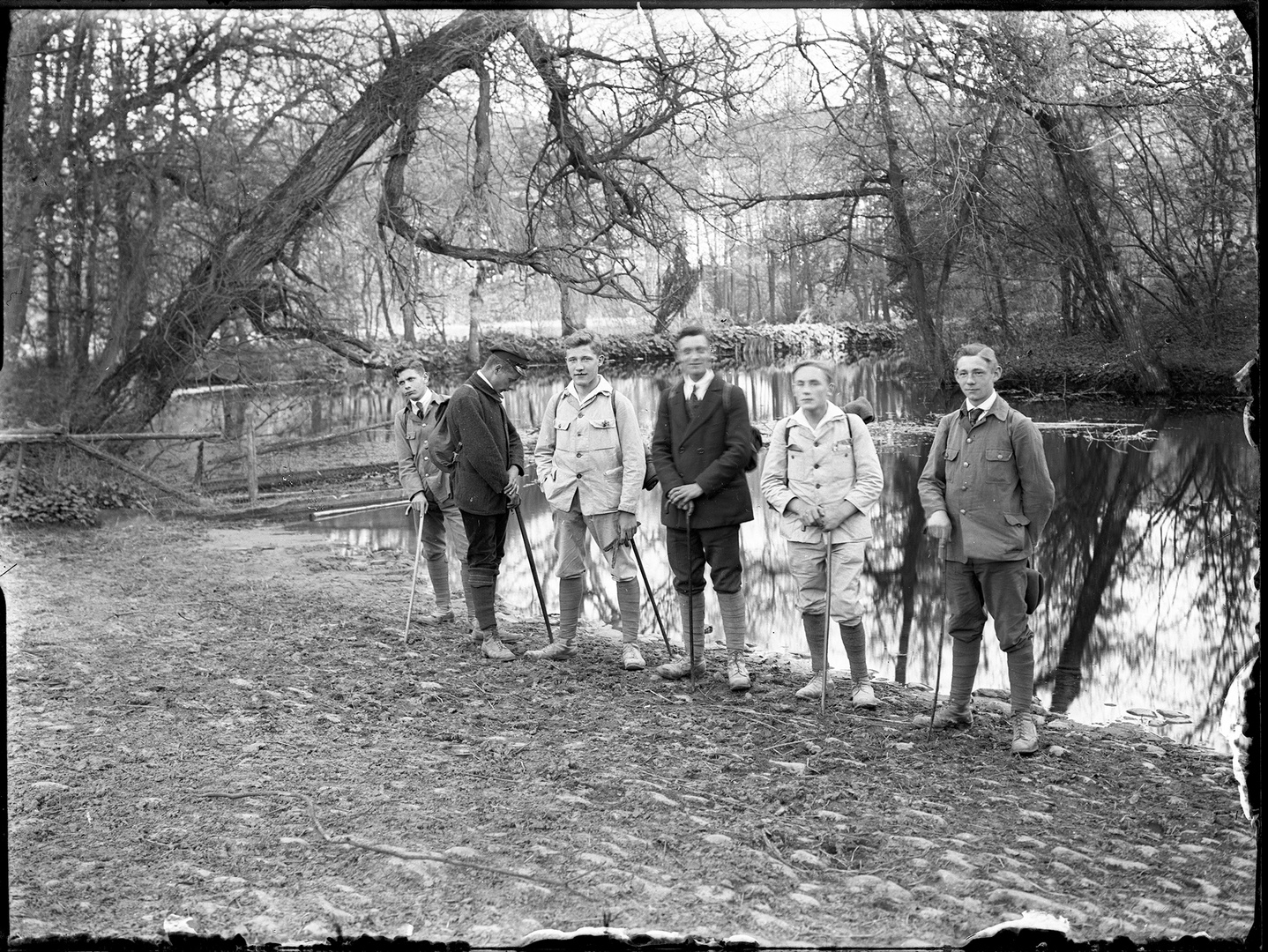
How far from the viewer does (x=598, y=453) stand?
18.8 ft

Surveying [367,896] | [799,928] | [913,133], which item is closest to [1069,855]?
[799,928]

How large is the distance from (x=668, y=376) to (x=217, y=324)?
8.59 metres

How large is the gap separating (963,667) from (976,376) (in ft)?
4.17

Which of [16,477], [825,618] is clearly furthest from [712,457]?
[16,477]

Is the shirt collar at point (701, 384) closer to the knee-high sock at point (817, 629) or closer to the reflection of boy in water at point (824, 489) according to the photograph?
the reflection of boy in water at point (824, 489)

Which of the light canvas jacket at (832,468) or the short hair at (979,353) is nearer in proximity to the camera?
the short hair at (979,353)

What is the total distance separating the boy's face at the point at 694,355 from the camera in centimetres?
534

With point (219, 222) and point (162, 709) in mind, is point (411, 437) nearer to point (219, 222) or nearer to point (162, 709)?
point (162, 709)

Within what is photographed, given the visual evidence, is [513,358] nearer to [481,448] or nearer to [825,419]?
[481,448]

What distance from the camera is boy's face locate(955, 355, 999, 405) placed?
14.8 ft

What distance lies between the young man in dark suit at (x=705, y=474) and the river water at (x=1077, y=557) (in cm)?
176

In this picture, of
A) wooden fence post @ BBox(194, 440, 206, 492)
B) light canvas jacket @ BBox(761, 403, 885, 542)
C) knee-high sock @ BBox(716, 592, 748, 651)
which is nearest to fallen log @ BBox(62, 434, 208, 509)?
wooden fence post @ BBox(194, 440, 206, 492)

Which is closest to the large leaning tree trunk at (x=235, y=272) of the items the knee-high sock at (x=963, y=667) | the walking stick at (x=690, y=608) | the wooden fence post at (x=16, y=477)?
the wooden fence post at (x=16, y=477)

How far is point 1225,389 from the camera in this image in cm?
1270
